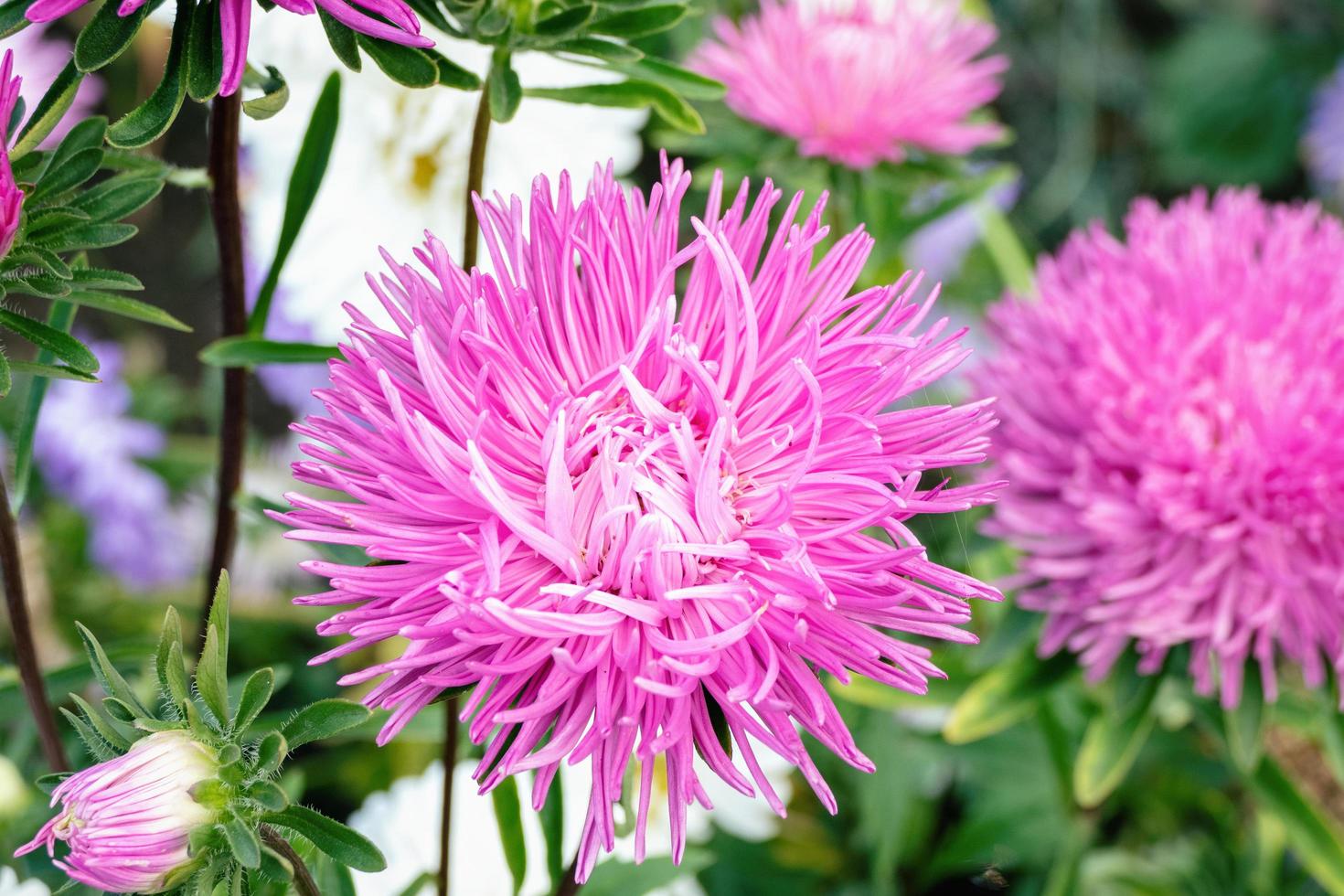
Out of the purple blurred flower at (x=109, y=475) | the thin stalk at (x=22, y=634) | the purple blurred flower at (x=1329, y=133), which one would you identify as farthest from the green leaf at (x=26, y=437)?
the purple blurred flower at (x=1329, y=133)

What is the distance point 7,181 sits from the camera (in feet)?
0.98

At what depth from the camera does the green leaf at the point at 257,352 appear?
0.38 m

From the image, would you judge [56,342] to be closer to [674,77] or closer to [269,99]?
[269,99]

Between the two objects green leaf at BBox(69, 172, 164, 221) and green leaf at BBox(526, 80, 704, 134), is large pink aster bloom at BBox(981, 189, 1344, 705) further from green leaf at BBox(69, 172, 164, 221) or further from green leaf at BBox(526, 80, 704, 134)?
green leaf at BBox(69, 172, 164, 221)

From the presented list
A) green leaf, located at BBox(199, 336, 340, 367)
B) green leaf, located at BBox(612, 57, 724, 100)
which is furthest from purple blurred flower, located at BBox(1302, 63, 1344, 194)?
green leaf, located at BBox(199, 336, 340, 367)

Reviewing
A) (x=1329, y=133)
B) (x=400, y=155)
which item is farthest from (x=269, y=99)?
(x=1329, y=133)

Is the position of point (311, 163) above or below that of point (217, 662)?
above

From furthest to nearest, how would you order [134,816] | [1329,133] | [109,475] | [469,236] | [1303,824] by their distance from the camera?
[1329,133] → [109,475] → [1303,824] → [469,236] → [134,816]

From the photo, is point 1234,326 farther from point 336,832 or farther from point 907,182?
point 336,832

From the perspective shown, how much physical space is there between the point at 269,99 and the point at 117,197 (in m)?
0.05

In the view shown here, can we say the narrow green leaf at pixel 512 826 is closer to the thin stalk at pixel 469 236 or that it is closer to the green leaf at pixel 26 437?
the thin stalk at pixel 469 236

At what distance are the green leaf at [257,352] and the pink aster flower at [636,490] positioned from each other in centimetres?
9

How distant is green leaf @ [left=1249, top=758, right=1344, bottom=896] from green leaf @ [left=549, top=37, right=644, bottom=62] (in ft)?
1.67

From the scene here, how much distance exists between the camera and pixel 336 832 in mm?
302
